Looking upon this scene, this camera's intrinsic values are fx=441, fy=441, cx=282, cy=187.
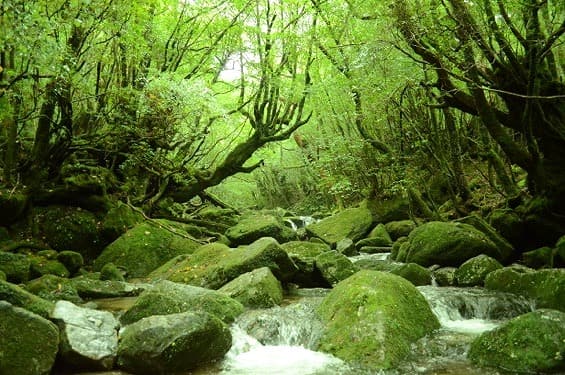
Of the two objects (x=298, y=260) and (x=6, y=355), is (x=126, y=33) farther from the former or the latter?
(x=6, y=355)

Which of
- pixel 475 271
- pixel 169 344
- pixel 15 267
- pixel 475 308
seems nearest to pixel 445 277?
pixel 475 271

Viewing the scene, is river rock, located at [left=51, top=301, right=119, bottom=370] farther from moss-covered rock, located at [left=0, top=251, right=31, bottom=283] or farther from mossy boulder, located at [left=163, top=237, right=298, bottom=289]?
moss-covered rock, located at [left=0, top=251, right=31, bottom=283]

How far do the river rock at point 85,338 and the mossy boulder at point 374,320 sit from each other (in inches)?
102

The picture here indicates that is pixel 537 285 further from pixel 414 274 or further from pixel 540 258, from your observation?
pixel 540 258

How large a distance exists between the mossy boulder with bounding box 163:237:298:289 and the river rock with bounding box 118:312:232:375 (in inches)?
136

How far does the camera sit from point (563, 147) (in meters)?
8.51

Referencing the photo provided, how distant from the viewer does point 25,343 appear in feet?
14.6

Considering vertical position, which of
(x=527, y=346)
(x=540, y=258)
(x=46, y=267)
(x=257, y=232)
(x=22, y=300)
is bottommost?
(x=46, y=267)

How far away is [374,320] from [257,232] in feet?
27.5

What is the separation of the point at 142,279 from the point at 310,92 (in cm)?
869

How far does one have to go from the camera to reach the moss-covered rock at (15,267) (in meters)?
8.59

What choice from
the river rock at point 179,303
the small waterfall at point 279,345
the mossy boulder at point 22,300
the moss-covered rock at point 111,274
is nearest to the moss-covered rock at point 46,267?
the moss-covered rock at point 111,274

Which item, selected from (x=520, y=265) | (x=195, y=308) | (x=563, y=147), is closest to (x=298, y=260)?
(x=195, y=308)

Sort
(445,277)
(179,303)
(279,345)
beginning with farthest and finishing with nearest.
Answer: (445,277)
(179,303)
(279,345)
